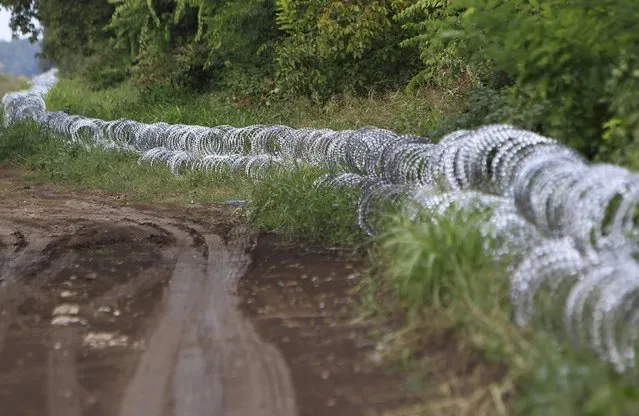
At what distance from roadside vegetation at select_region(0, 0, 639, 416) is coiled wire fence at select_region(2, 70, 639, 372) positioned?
0.66 feet

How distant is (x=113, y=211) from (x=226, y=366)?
8.43 meters

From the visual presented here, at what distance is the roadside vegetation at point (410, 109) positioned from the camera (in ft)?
19.1

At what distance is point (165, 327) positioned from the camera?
7.74m

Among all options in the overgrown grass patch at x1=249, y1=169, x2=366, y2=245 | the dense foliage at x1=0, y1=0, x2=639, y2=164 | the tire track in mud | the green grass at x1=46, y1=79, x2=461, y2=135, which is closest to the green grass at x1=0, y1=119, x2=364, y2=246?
the overgrown grass patch at x1=249, y1=169, x2=366, y2=245

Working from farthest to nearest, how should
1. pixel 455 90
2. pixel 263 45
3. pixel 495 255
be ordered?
pixel 263 45 → pixel 455 90 → pixel 495 255

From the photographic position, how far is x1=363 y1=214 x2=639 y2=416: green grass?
496 cm

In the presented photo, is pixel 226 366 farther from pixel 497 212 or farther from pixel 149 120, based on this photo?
pixel 149 120

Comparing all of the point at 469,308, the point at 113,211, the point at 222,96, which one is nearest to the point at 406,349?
the point at 469,308

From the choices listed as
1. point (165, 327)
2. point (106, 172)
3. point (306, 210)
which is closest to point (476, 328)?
point (165, 327)

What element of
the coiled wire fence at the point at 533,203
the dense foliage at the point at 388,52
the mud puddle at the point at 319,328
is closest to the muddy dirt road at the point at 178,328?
the mud puddle at the point at 319,328

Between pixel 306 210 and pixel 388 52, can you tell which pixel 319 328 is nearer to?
pixel 306 210

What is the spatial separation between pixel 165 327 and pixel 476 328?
2.56 m

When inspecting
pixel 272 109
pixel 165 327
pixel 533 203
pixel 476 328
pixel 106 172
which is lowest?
pixel 165 327

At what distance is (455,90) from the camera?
17797 mm
